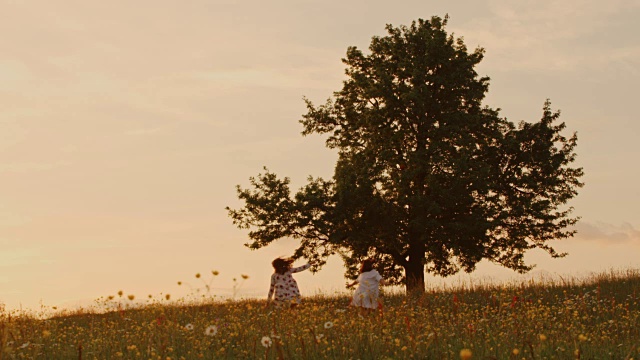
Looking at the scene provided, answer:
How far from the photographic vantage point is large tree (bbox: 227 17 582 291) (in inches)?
959

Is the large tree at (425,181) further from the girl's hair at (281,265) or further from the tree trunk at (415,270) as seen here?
the girl's hair at (281,265)

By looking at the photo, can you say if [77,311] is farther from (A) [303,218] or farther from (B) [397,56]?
(B) [397,56]

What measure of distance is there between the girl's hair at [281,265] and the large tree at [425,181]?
5.86 m

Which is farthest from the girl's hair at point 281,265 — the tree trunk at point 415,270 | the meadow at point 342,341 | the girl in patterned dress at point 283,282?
the tree trunk at point 415,270

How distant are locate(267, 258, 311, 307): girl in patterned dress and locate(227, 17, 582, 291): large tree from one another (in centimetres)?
600

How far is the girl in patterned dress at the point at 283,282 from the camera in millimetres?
18250

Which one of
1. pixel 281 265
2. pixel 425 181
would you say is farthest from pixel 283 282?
pixel 425 181

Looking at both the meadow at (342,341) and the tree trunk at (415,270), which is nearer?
the meadow at (342,341)

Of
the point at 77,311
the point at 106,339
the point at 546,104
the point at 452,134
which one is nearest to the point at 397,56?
the point at 452,134

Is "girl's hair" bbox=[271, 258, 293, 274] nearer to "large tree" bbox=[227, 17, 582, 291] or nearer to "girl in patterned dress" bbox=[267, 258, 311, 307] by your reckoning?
"girl in patterned dress" bbox=[267, 258, 311, 307]

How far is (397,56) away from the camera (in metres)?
26.1

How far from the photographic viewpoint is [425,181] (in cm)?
2461

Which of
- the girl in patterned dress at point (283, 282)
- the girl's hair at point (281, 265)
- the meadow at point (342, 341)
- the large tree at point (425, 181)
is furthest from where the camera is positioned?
the large tree at point (425, 181)

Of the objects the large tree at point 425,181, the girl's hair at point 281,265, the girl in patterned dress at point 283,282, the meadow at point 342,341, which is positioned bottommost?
the meadow at point 342,341
